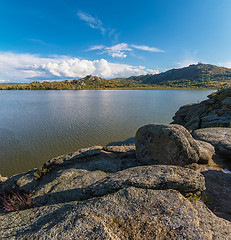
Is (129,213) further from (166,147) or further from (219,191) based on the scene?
(219,191)

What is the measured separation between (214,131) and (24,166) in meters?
25.7

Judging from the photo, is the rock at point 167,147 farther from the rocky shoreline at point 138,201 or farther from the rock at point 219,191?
the rock at point 219,191

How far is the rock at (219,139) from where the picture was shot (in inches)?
466

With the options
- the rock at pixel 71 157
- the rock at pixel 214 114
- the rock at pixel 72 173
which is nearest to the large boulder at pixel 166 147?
the rock at pixel 72 173

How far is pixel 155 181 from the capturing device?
5352 millimetres

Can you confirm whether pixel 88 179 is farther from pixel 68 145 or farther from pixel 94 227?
pixel 68 145

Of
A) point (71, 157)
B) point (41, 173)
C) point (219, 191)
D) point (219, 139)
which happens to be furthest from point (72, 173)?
point (219, 139)

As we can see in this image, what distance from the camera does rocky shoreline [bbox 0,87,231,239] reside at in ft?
12.6

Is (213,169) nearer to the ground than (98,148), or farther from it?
nearer to the ground

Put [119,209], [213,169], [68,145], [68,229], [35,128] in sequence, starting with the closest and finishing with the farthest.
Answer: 1. [68,229]
2. [119,209]
3. [213,169]
4. [68,145]
5. [35,128]

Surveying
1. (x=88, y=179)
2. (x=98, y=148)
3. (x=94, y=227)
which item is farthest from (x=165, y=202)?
(x=98, y=148)

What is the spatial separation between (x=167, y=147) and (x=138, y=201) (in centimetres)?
519

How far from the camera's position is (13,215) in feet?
17.6

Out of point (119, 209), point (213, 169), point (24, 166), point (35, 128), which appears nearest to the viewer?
point (119, 209)
